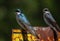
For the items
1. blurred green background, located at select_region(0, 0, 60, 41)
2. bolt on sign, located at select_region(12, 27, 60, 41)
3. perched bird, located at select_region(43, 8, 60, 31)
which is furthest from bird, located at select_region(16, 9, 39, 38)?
blurred green background, located at select_region(0, 0, 60, 41)

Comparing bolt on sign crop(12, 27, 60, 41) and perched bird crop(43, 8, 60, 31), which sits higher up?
perched bird crop(43, 8, 60, 31)

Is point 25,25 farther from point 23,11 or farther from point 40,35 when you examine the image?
point 23,11

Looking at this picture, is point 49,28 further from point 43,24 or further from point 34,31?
point 43,24

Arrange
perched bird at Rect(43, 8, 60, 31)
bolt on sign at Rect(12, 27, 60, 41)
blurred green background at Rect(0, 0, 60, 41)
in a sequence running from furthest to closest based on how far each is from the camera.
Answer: blurred green background at Rect(0, 0, 60, 41) → perched bird at Rect(43, 8, 60, 31) → bolt on sign at Rect(12, 27, 60, 41)

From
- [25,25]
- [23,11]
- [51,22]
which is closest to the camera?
[25,25]

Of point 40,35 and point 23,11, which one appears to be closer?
point 40,35

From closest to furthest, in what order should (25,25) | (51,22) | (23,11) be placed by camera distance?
(25,25)
(51,22)
(23,11)

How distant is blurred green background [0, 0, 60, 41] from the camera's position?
320cm

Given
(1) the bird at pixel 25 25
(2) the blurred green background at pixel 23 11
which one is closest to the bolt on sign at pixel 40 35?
(1) the bird at pixel 25 25

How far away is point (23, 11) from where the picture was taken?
10.6 feet

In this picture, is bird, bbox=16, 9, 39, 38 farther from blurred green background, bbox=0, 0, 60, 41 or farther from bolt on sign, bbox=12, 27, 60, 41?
blurred green background, bbox=0, 0, 60, 41

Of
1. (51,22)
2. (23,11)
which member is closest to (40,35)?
(51,22)

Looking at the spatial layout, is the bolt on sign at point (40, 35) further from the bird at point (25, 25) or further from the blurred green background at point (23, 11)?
the blurred green background at point (23, 11)

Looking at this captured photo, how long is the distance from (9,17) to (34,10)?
200mm
